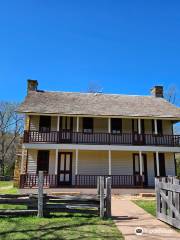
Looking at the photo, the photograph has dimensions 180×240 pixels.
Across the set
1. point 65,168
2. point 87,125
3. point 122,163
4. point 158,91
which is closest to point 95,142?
point 87,125

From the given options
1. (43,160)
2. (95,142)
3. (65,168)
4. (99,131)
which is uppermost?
(99,131)

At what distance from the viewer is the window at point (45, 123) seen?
22.5 metres

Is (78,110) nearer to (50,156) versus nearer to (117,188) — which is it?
(50,156)

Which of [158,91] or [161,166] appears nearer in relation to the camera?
[161,166]

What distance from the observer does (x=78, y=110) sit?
73.8 ft

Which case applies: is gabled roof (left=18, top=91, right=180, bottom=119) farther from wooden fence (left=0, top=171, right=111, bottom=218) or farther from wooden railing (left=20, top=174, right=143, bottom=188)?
wooden fence (left=0, top=171, right=111, bottom=218)

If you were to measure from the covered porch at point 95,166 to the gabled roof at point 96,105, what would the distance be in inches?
122

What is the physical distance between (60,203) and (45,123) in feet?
43.6

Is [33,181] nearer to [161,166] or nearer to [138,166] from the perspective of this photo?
[138,166]

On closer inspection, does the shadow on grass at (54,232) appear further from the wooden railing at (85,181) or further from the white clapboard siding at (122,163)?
the white clapboard siding at (122,163)

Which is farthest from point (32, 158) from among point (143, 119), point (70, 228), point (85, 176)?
point (70, 228)

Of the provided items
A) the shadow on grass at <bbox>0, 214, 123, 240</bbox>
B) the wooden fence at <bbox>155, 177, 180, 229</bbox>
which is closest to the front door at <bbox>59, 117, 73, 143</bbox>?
the shadow on grass at <bbox>0, 214, 123, 240</bbox>

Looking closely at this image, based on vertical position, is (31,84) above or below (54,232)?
above

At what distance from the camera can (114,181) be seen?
21.0m
